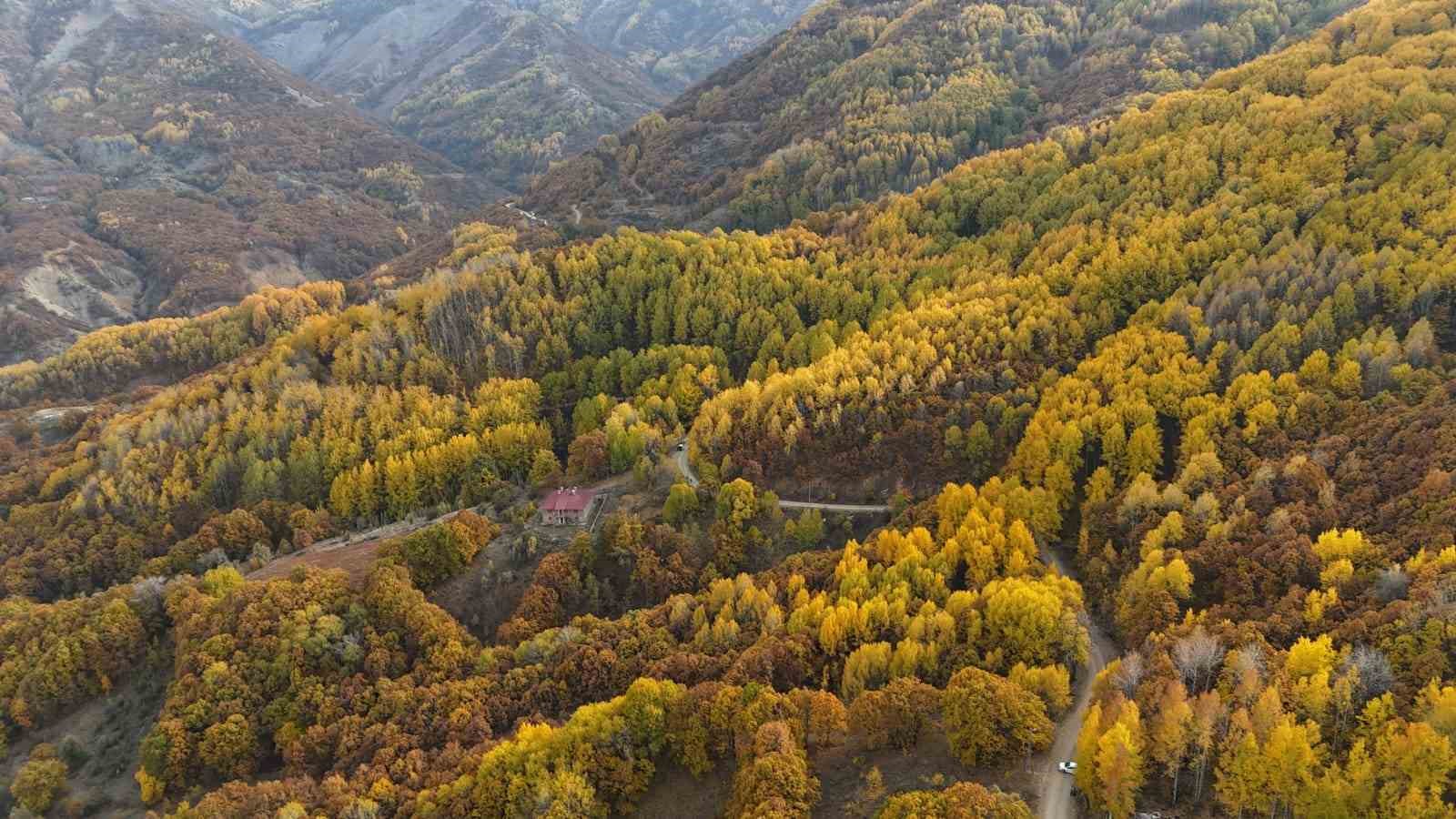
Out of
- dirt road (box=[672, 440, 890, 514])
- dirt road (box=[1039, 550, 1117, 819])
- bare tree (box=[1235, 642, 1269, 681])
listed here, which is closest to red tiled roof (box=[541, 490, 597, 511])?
dirt road (box=[672, 440, 890, 514])

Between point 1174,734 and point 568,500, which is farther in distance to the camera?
point 568,500

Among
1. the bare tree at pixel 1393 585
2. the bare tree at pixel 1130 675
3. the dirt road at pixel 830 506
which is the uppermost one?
the bare tree at pixel 1393 585

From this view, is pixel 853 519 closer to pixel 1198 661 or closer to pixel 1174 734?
pixel 1198 661

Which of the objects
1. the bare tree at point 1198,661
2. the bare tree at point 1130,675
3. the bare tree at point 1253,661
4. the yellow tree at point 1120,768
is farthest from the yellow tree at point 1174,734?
the bare tree at point 1198,661

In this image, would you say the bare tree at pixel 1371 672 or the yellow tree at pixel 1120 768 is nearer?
the yellow tree at pixel 1120 768

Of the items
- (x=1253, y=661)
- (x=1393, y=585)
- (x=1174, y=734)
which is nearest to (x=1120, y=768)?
(x=1174, y=734)

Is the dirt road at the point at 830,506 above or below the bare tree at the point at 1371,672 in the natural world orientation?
below

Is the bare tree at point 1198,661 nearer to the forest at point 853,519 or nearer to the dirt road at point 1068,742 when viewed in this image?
the forest at point 853,519

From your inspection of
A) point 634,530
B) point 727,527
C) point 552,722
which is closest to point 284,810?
point 552,722
